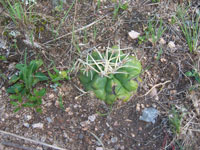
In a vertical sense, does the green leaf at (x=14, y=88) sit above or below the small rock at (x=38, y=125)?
above

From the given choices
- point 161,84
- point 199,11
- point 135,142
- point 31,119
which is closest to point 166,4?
point 199,11

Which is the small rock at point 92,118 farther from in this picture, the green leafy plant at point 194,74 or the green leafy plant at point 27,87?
the green leafy plant at point 194,74

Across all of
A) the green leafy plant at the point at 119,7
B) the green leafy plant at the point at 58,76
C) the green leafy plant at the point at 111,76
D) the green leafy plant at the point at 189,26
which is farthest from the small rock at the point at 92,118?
the green leafy plant at the point at 189,26

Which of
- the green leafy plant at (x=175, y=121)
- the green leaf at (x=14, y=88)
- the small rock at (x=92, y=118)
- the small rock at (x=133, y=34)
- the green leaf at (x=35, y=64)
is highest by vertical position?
the small rock at (x=133, y=34)

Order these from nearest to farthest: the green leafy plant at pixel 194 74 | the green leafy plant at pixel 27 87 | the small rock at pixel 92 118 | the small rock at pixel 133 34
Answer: the green leafy plant at pixel 27 87 < the small rock at pixel 92 118 < the green leafy plant at pixel 194 74 < the small rock at pixel 133 34

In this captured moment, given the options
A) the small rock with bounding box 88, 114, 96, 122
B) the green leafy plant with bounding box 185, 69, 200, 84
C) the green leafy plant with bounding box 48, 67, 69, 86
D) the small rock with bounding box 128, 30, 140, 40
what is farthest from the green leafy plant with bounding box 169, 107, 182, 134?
the green leafy plant with bounding box 48, 67, 69, 86

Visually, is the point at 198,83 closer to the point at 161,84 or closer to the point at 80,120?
the point at 161,84

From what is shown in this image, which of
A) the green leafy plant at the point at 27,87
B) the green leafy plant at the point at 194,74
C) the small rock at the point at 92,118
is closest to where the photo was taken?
the green leafy plant at the point at 27,87
